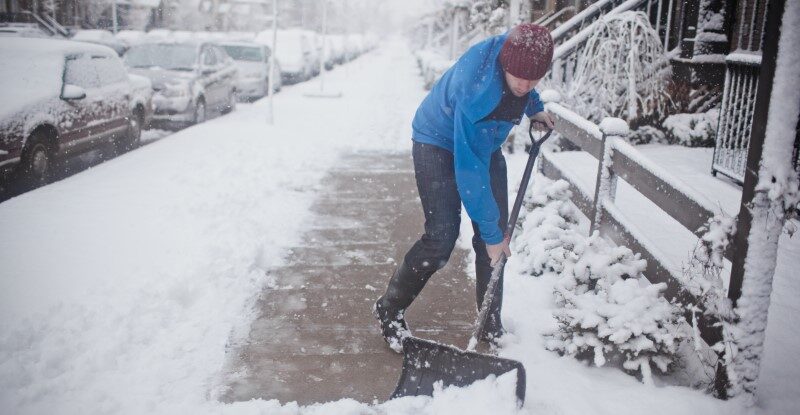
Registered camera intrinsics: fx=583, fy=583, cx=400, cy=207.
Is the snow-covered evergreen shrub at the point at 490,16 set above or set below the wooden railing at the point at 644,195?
above

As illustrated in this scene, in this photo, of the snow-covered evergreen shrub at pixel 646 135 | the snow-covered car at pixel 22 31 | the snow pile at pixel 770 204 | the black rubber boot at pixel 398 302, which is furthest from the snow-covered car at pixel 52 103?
the snow-covered car at pixel 22 31

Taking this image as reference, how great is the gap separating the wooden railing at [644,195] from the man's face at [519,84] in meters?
1.03

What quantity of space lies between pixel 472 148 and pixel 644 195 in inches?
61.6

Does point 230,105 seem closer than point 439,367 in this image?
No

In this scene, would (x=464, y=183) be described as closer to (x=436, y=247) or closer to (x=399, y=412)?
(x=436, y=247)

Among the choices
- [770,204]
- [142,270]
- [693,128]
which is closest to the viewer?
[770,204]

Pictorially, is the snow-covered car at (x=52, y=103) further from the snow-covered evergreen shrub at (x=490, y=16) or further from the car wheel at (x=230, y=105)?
the snow-covered evergreen shrub at (x=490, y=16)

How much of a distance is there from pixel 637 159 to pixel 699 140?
183 inches

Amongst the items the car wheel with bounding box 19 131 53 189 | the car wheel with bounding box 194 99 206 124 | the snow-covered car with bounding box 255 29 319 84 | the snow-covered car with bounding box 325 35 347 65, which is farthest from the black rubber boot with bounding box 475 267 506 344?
the snow-covered car with bounding box 325 35 347 65

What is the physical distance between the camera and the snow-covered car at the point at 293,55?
20.3 metres

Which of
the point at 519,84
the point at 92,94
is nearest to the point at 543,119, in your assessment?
the point at 519,84

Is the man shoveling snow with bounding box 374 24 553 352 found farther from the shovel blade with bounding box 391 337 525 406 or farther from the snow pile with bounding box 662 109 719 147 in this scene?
the snow pile with bounding box 662 109 719 147

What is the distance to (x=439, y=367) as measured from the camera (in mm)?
2723

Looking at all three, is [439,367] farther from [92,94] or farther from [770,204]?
[92,94]
